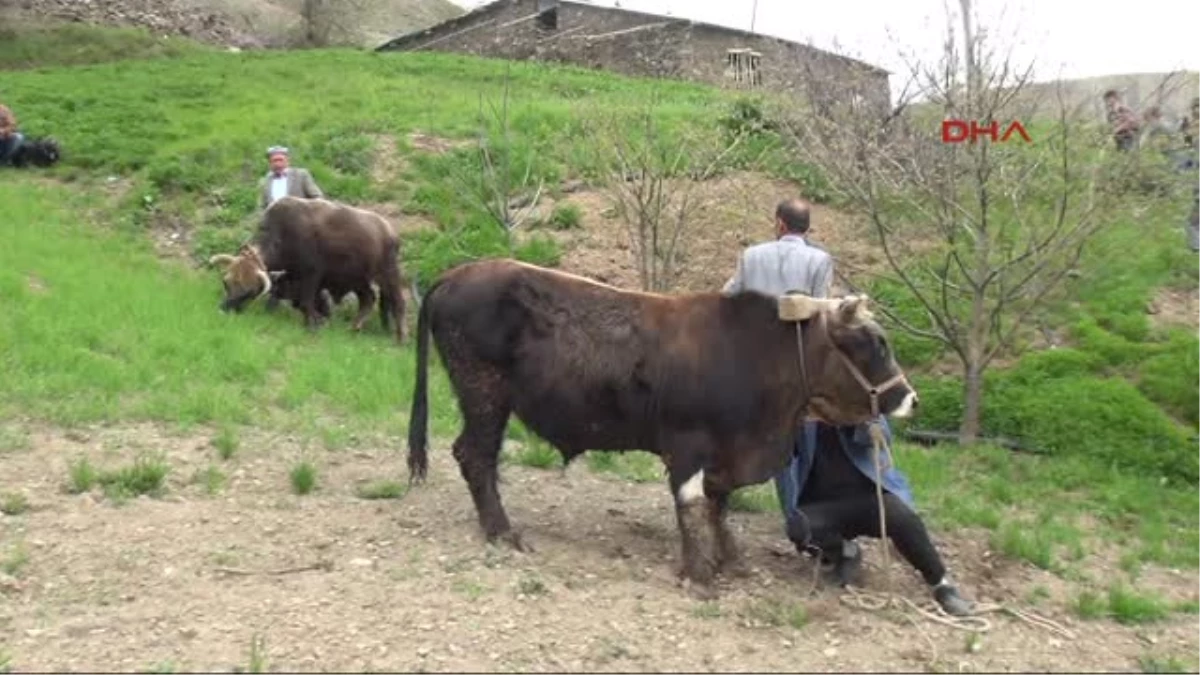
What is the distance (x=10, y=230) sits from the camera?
1525 cm

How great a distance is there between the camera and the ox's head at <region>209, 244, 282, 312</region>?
13.4m

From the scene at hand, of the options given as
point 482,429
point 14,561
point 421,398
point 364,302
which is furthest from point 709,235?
point 14,561

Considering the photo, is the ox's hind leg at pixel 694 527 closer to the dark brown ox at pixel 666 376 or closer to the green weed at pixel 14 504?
the dark brown ox at pixel 666 376

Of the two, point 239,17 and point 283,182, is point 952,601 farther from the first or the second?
point 239,17

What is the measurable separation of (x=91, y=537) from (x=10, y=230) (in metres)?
9.92

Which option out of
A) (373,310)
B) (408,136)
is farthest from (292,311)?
(408,136)

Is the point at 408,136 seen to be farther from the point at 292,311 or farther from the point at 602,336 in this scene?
the point at 602,336

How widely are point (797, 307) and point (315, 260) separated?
813 cm

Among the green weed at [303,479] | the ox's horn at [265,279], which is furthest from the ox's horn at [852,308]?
the ox's horn at [265,279]

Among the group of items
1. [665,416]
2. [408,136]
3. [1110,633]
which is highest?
[408,136]

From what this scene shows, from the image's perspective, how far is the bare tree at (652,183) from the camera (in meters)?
13.7

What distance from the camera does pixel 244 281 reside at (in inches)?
528

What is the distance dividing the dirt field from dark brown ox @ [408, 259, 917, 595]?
1.69 feet

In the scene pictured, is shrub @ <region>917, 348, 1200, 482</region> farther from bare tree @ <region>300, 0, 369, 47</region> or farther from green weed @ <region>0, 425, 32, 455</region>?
bare tree @ <region>300, 0, 369, 47</region>
